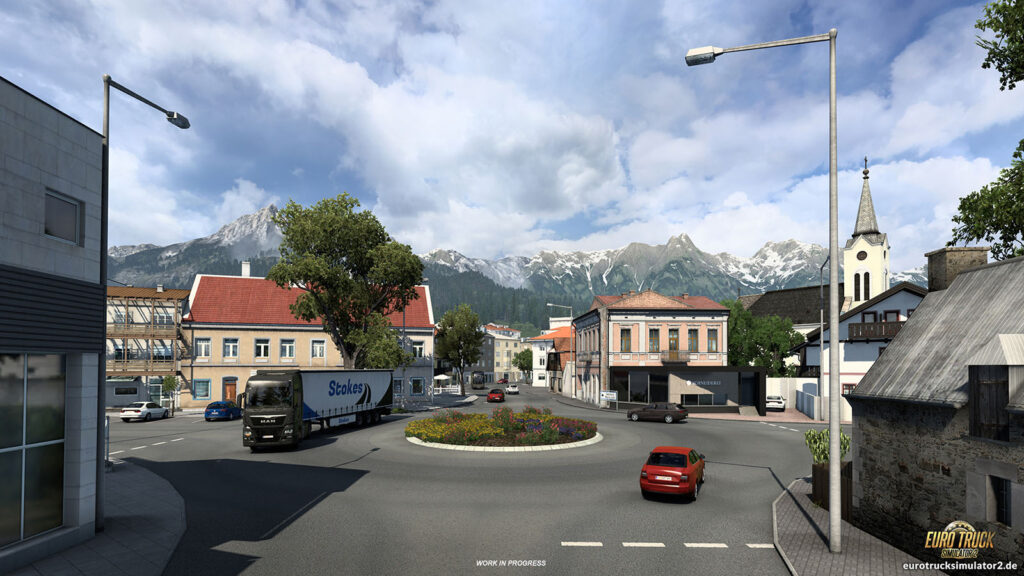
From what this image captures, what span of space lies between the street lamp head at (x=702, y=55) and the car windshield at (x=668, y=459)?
1153 cm

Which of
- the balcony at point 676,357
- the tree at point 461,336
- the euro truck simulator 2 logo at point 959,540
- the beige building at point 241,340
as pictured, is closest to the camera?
the euro truck simulator 2 logo at point 959,540

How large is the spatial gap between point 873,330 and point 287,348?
52.2 meters

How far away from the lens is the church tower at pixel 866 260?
244 ft

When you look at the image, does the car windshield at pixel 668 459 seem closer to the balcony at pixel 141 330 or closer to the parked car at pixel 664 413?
the parked car at pixel 664 413

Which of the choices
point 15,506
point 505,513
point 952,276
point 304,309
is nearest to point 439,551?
point 505,513

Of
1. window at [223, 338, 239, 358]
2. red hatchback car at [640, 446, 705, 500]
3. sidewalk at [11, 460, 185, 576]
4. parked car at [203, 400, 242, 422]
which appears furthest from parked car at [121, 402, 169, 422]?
red hatchback car at [640, 446, 705, 500]

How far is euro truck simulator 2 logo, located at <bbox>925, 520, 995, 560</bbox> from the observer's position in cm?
1006

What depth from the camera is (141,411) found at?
134 feet

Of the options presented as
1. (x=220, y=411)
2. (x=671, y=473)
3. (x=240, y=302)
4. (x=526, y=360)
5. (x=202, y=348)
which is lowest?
(x=526, y=360)

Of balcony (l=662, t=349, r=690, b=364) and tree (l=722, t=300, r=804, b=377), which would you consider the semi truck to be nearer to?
balcony (l=662, t=349, r=690, b=364)

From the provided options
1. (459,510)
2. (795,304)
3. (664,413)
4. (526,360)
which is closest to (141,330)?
(664,413)

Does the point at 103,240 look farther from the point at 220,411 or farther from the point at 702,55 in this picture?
the point at 220,411

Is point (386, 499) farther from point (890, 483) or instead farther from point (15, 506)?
point (890, 483)

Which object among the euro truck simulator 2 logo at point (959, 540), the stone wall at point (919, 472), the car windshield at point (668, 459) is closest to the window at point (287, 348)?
the car windshield at point (668, 459)
